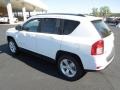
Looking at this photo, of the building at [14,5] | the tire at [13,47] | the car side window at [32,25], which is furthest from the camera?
the building at [14,5]

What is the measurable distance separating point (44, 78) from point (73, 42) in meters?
1.43

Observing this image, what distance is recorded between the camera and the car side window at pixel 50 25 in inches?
228

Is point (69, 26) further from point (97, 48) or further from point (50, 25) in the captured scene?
point (97, 48)

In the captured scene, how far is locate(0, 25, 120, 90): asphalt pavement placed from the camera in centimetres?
512

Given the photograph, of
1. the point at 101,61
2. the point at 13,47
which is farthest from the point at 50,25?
the point at 13,47

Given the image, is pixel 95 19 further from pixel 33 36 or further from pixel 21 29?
pixel 21 29

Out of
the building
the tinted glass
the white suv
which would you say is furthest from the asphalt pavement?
the building

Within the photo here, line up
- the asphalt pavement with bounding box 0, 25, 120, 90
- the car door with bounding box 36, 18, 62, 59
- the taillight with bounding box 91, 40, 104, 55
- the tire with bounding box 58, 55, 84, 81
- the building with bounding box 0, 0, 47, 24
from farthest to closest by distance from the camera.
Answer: the building with bounding box 0, 0, 47, 24 < the car door with bounding box 36, 18, 62, 59 < the tire with bounding box 58, 55, 84, 81 < the asphalt pavement with bounding box 0, 25, 120, 90 < the taillight with bounding box 91, 40, 104, 55

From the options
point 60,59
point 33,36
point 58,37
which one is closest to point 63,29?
point 58,37

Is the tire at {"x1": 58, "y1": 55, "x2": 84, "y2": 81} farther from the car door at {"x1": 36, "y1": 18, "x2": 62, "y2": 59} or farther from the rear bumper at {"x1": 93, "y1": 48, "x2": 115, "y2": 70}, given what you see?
the rear bumper at {"x1": 93, "y1": 48, "x2": 115, "y2": 70}

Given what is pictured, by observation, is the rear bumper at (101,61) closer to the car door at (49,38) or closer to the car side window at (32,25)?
the car door at (49,38)

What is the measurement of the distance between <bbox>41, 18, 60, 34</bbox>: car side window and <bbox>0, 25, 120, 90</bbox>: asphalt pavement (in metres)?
1.33

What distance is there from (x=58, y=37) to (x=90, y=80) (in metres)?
1.55

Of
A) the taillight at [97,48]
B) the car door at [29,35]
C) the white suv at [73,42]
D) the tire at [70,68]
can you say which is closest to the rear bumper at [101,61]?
the white suv at [73,42]
